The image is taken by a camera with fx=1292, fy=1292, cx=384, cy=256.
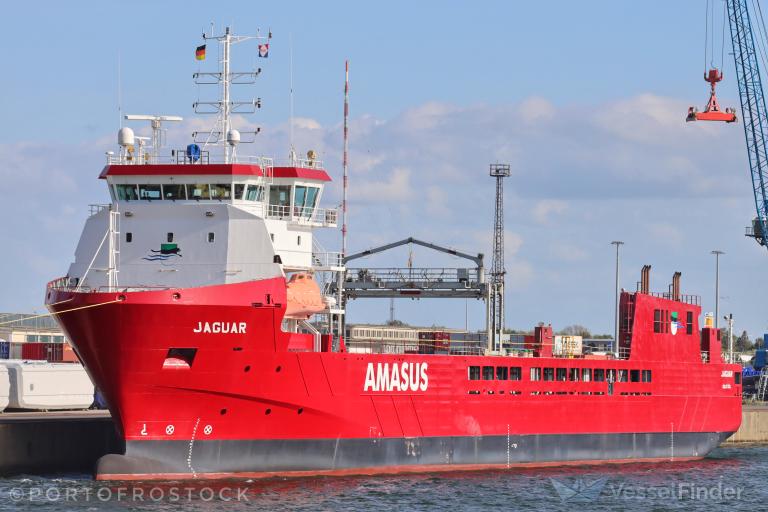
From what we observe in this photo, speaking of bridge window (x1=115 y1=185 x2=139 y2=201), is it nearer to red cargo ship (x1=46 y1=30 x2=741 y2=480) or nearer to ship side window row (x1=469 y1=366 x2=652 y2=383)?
red cargo ship (x1=46 y1=30 x2=741 y2=480)

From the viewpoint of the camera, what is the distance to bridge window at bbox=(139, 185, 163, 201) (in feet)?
133

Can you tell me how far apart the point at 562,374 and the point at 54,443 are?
18.3 metres

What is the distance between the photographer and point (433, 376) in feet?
139

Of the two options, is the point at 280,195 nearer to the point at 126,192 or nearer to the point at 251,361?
the point at 126,192

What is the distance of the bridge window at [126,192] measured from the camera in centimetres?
4072

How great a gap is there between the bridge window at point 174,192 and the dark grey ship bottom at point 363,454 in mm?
8005

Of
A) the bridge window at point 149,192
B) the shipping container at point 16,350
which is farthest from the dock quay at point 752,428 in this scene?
the shipping container at point 16,350

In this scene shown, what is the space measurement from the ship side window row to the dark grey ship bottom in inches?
81.5

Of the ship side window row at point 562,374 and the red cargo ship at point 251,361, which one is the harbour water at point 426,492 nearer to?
the red cargo ship at point 251,361

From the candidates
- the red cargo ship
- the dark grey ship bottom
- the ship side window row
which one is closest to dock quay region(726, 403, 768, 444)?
the dark grey ship bottom

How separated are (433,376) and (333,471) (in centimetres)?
488

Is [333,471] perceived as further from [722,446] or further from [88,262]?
[722,446]

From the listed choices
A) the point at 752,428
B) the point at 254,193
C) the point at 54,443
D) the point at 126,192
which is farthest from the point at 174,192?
the point at 752,428

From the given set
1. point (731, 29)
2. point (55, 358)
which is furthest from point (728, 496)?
point (731, 29)
